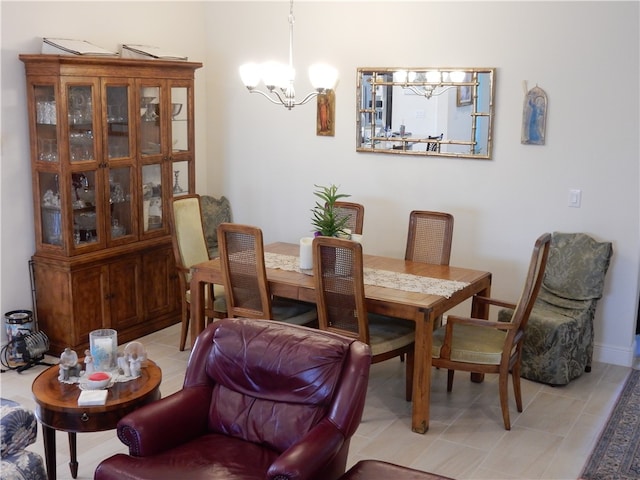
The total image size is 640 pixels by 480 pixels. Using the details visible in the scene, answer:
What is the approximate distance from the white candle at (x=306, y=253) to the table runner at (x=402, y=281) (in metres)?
0.06

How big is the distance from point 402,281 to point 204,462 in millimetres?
1930

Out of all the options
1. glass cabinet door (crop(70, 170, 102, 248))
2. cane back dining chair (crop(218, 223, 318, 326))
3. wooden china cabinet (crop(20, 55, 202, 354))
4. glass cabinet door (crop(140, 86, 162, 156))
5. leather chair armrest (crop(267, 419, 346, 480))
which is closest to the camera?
leather chair armrest (crop(267, 419, 346, 480))

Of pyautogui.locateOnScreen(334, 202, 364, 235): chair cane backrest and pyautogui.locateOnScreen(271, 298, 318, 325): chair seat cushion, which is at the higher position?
pyautogui.locateOnScreen(334, 202, 364, 235): chair cane backrest

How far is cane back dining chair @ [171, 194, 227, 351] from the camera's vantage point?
5.21 m

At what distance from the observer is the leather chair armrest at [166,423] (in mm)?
2879

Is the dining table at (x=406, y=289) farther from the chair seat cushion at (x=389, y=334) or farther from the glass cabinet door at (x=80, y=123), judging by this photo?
the glass cabinet door at (x=80, y=123)

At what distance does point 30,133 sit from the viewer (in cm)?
495

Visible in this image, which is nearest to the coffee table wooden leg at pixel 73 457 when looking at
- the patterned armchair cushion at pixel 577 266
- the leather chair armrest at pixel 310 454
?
the leather chair armrest at pixel 310 454

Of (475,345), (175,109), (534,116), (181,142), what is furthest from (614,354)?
(175,109)

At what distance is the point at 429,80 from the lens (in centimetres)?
545

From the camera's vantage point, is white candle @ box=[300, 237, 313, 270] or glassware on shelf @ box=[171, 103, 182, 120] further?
glassware on shelf @ box=[171, 103, 182, 120]

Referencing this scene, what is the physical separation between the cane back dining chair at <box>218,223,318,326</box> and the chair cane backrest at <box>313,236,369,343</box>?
1.29 ft

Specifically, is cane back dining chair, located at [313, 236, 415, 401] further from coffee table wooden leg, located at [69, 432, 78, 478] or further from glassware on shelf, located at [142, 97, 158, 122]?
glassware on shelf, located at [142, 97, 158, 122]

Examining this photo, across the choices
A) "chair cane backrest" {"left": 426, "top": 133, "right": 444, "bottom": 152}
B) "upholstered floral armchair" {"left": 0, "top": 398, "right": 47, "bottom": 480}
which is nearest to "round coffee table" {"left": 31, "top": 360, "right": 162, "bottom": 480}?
"upholstered floral armchair" {"left": 0, "top": 398, "right": 47, "bottom": 480}
